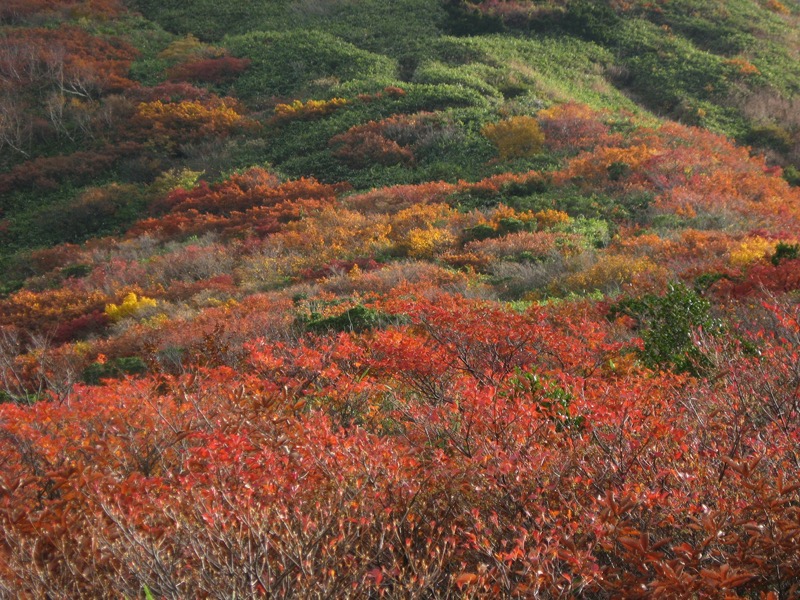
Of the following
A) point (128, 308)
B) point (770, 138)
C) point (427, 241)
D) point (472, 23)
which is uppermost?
point (472, 23)

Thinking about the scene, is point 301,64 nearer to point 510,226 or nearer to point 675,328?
point 510,226

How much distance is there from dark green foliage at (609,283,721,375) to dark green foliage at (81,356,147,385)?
731 centimetres

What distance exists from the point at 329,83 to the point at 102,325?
20.6 metres

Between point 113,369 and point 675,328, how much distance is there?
828 cm

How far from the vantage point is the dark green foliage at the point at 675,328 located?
21.6 ft

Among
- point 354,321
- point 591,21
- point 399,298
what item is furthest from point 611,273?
point 591,21

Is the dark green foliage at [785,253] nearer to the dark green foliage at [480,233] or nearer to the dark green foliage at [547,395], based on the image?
the dark green foliage at [547,395]

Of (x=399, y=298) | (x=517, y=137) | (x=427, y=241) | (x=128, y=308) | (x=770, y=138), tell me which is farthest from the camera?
(x=770, y=138)

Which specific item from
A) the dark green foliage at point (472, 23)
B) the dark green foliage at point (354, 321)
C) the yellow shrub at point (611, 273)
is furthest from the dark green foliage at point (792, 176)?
the dark green foliage at point (354, 321)

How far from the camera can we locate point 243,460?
159 inches

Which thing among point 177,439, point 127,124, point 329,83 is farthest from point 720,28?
point 177,439

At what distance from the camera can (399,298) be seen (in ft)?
35.0

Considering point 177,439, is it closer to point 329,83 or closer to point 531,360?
point 531,360

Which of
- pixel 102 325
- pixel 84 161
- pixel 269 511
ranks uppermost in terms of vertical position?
pixel 269 511
